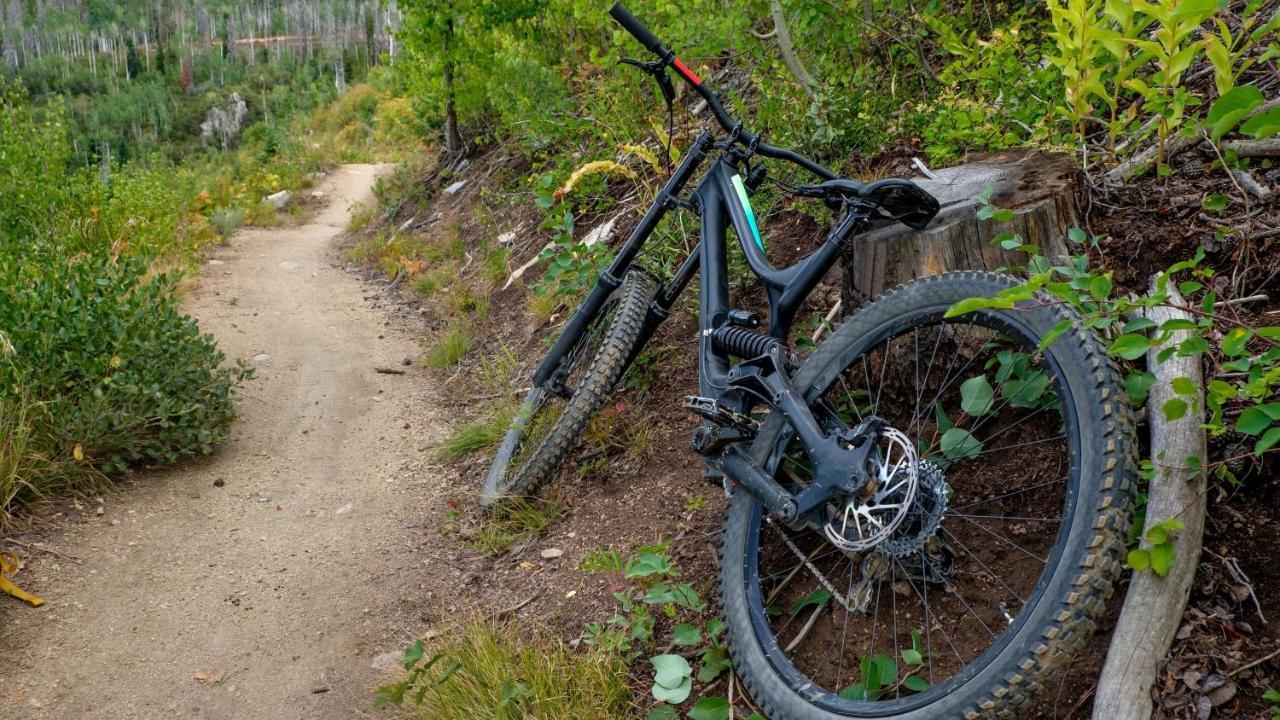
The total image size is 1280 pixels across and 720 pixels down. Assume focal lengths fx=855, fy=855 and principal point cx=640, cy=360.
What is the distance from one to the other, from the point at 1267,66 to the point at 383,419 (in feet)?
17.8

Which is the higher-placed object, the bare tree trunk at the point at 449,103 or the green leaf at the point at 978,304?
the green leaf at the point at 978,304

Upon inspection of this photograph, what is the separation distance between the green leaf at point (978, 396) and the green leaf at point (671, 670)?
123 centimetres

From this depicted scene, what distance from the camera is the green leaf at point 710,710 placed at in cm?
264

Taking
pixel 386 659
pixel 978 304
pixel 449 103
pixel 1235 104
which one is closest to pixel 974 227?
pixel 978 304

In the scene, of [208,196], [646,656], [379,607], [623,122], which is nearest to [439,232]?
[623,122]

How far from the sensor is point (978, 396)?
266cm

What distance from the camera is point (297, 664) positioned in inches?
141

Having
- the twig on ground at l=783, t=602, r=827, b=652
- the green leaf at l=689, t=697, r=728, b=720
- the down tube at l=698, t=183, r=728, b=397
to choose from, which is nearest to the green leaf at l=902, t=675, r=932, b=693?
the twig on ground at l=783, t=602, r=827, b=652

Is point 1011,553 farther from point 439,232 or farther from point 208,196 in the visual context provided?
point 208,196

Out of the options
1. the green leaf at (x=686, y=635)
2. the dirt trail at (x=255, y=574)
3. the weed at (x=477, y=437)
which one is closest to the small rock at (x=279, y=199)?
the dirt trail at (x=255, y=574)

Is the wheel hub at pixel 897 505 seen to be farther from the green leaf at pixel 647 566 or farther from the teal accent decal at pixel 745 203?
the teal accent decal at pixel 745 203

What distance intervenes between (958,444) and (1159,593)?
68cm

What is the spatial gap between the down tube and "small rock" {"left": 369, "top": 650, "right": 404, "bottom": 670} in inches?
66.4

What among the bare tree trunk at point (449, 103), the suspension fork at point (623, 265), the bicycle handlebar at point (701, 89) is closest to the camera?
the bicycle handlebar at point (701, 89)
